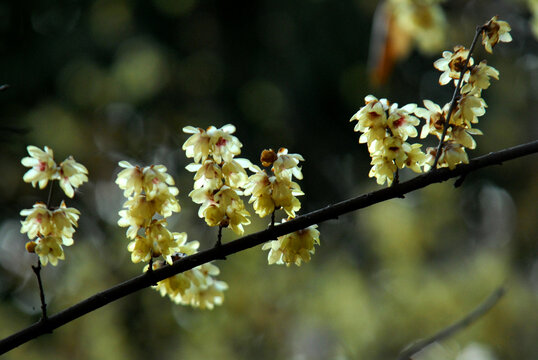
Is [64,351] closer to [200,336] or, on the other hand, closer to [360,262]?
[200,336]

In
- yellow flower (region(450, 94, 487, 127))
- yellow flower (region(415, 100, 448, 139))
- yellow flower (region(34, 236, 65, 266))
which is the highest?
yellow flower (region(450, 94, 487, 127))

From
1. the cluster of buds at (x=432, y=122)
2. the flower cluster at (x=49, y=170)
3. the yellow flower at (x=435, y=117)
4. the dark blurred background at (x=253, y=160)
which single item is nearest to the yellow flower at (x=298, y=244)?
the cluster of buds at (x=432, y=122)

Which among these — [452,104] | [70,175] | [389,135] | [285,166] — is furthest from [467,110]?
[70,175]

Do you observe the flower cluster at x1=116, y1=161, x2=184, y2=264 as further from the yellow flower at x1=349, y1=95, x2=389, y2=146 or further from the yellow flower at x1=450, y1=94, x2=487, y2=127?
the yellow flower at x1=450, y1=94, x2=487, y2=127

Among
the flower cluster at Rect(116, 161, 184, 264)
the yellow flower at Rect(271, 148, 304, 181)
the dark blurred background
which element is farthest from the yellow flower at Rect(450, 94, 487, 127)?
the dark blurred background

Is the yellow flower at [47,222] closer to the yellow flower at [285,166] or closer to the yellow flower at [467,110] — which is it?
the yellow flower at [285,166]

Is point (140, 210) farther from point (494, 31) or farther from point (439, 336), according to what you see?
point (494, 31)
